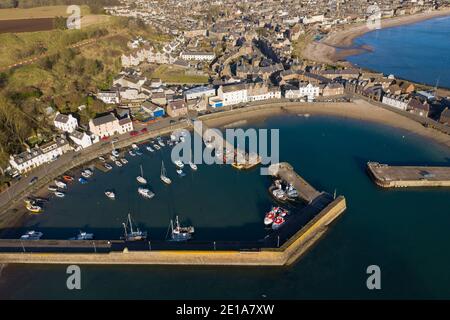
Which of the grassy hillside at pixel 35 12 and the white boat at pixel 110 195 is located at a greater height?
the grassy hillside at pixel 35 12

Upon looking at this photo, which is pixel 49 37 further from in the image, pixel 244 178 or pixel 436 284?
pixel 436 284

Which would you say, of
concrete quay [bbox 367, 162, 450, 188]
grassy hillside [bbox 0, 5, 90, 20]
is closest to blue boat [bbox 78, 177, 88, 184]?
concrete quay [bbox 367, 162, 450, 188]

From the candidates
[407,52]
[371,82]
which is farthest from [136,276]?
[407,52]

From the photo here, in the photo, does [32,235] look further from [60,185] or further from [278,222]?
[278,222]

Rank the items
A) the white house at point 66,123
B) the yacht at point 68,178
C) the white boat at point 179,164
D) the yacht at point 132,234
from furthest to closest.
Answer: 1. the white house at point 66,123
2. the white boat at point 179,164
3. the yacht at point 68,178
4. the yacht at point 132,234

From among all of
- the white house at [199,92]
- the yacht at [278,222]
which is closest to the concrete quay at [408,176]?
the yacht at [278,222]

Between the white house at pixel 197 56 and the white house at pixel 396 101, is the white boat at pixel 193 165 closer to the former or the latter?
the white house at pixel 396 101

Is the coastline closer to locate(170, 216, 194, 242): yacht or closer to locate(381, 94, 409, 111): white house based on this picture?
locate(381, 94, 409, 111): white house
